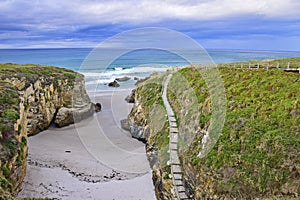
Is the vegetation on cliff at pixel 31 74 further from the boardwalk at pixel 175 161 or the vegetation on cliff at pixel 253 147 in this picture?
the vegetation on cliff at pixel 253 147

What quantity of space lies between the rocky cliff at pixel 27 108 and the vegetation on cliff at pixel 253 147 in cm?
861

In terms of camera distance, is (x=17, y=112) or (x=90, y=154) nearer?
(x=17, y=112)

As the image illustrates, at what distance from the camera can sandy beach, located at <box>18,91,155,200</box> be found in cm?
1573

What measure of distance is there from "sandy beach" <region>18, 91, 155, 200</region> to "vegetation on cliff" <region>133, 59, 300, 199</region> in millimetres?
3168

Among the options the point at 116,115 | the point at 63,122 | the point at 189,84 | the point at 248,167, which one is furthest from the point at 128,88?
the point at 248,167

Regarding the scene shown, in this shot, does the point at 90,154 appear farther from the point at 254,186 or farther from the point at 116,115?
the point at 254,186

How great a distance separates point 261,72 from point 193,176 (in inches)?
423

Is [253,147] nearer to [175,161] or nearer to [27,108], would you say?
[175,161]

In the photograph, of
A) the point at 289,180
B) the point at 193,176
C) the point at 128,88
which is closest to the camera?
the point at 289,180

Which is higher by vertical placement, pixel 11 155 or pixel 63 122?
pixel 11 155

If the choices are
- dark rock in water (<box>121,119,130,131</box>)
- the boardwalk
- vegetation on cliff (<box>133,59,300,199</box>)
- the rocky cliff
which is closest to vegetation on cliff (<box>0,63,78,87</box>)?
the rocky cliff

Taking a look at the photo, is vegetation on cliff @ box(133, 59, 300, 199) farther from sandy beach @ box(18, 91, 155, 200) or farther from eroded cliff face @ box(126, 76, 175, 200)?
sandy beach @ box(18, 91, 155, 200)

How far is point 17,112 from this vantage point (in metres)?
16.3

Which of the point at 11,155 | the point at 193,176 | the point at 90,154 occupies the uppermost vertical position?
the point at 11,155
